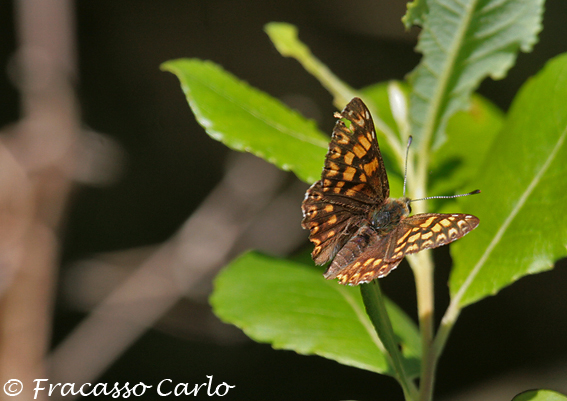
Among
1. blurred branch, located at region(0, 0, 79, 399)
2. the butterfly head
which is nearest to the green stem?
the butterfly head

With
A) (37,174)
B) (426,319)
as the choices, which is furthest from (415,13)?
(37,174)

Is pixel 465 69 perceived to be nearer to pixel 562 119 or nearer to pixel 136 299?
pixel 562 119

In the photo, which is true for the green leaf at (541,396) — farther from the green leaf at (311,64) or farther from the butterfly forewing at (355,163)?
the green leaf at (311,64)

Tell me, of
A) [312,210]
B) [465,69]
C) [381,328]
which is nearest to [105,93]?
[312,210]

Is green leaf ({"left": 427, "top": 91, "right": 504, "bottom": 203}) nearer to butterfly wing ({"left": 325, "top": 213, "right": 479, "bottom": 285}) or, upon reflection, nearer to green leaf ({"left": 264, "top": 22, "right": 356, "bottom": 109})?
butterfly wing ({"left": 325, "top": 213, "right": 479, "bottom": 285})

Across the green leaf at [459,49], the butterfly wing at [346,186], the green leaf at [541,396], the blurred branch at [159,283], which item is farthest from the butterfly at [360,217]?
the blurred branch at [159,283]

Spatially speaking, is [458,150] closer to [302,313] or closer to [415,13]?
[415,13]
